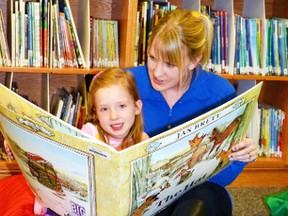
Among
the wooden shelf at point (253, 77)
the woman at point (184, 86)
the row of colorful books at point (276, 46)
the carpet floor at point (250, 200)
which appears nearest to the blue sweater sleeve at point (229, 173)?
the woman at point (184, 86)

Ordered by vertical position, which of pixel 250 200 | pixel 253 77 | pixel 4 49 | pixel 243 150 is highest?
pixel 4 49

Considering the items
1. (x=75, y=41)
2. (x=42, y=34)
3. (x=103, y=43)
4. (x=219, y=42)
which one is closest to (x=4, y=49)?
(x=42, y=34)

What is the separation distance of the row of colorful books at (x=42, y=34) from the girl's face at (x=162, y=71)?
66cm

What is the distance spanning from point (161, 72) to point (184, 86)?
163mm

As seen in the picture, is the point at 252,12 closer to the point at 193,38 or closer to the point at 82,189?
the point at 193,38

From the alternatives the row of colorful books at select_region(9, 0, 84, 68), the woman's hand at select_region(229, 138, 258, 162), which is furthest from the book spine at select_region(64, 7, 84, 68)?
the woman's hand at select_region(229, 138, 258, 162)

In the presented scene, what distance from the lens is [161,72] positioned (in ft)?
4.11

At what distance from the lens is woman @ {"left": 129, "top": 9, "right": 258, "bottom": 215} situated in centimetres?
116

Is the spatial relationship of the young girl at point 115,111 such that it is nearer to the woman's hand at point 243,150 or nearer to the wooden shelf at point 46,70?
the woman's hand at point 243,150

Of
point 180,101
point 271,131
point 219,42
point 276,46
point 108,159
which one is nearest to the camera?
point 108,159

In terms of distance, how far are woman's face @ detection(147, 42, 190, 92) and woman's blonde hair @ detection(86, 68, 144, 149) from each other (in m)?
0.06

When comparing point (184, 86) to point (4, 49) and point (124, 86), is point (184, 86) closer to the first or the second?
point (124, 86)

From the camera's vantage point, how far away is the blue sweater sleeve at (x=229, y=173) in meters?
1.30

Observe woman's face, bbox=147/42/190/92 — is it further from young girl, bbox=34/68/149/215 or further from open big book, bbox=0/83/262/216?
open big book, bbox=0/83/262/216
